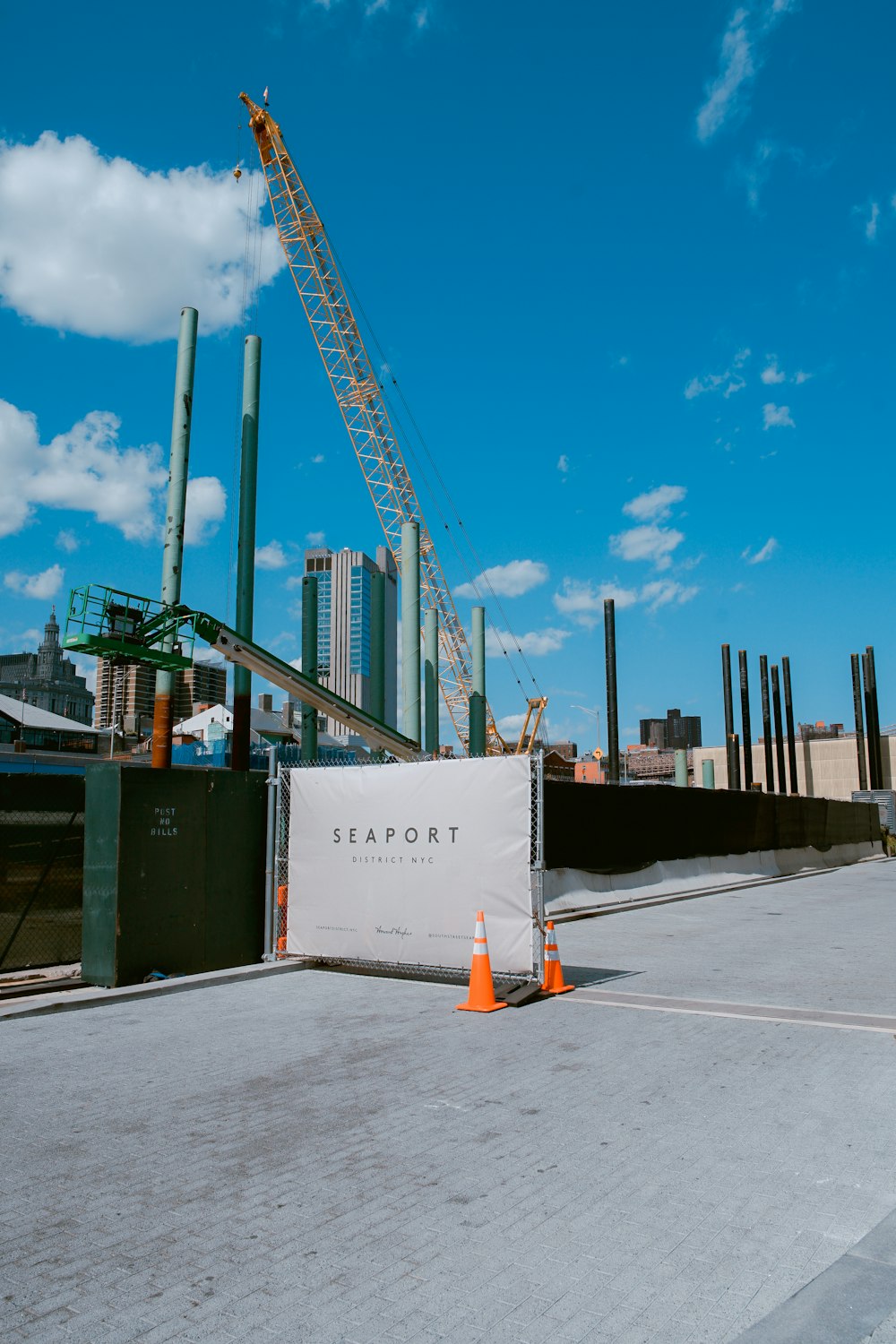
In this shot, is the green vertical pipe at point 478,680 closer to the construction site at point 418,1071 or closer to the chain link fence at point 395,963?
the construction site at point 418,1071

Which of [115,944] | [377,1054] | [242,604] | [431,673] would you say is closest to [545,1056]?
[377,1054]

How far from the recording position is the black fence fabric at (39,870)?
10375 millimetres

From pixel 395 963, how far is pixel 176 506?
19.1 m

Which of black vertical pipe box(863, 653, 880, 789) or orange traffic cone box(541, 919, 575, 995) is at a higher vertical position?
black vertical pipe box(863, 653, 880, 789)

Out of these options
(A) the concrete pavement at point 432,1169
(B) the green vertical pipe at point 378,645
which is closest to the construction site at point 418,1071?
(A) the concrete pavement at point 432,1169

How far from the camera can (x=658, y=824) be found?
22547 millimetres

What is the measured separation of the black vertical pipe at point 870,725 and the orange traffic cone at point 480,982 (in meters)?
74.9

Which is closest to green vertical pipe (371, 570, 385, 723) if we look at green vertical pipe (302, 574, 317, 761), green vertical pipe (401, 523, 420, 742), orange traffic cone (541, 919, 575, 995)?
green vertical pipe (401, 523, 420, 742)

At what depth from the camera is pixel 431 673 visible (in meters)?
40.6

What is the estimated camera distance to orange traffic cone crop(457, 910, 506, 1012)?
8.95 m

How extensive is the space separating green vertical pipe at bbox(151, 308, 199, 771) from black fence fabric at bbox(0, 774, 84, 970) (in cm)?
1540

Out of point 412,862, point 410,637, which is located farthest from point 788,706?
point 412,862

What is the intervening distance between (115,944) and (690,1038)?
18.4ft

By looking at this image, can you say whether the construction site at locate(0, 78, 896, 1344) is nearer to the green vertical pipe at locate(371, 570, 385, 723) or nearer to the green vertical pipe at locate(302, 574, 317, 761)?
the green vertical pipe at locate(302, 574, 317, 761)
